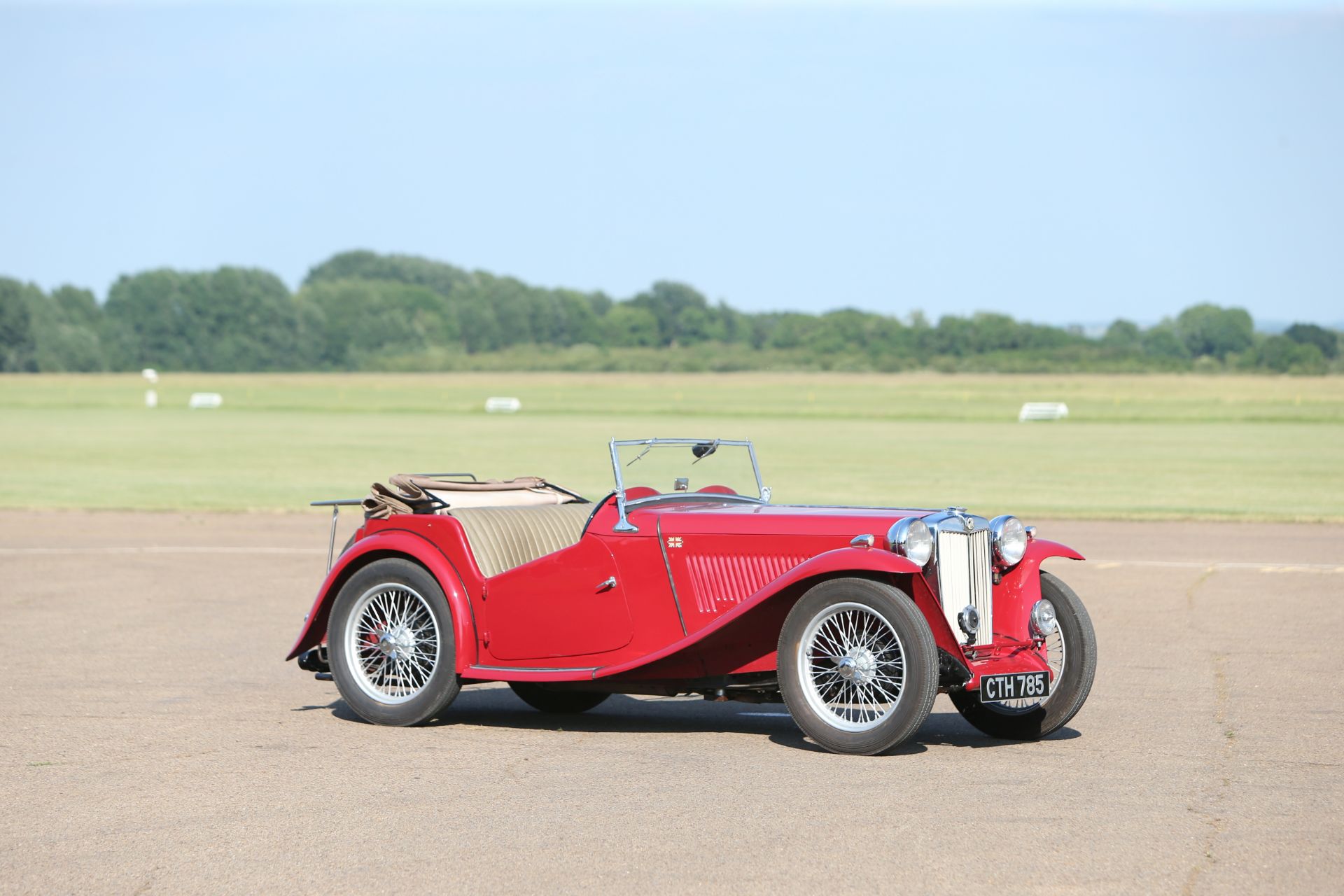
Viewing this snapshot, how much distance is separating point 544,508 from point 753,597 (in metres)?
2.03

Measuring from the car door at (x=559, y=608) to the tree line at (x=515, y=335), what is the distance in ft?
351

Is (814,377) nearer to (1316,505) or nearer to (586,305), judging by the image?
(586,305)

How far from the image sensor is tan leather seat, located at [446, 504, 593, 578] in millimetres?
8352

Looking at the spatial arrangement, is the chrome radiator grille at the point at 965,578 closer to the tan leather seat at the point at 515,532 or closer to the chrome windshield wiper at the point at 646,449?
the chrome windshield wiper at the point at 646,449

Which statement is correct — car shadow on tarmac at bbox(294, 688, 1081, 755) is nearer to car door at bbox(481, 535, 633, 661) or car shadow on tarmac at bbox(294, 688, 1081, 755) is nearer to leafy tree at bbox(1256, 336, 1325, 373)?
car door at bbox(481, 535, 633, 661)

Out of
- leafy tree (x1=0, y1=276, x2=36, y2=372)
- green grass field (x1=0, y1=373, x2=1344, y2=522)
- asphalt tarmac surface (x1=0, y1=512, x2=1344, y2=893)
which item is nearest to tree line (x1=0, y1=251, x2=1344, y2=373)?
leafy tree (x1=0, y1=276, x2=36, y2=372)

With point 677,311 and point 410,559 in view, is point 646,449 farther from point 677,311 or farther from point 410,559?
point 677,311

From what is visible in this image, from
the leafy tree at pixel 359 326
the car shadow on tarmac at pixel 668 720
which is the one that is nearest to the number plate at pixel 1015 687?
the car shadow on tarmac at pixel 668 720

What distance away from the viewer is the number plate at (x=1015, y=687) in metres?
7.07

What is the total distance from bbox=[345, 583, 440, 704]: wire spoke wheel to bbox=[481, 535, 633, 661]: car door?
1.27ft

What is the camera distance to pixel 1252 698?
873 cm

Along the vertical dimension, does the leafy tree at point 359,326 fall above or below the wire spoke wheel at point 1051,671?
above

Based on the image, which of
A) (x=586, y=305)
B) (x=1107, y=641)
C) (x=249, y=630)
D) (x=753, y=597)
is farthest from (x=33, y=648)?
(x=586, y=305)

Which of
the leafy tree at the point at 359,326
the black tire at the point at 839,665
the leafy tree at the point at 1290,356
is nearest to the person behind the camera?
the black tire at the point at 839,665
